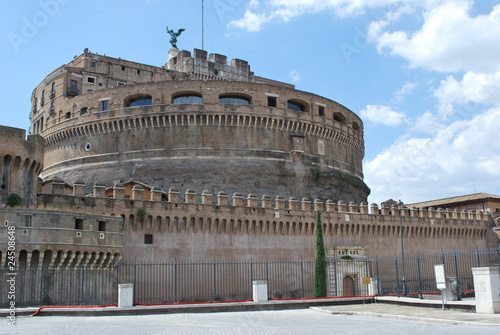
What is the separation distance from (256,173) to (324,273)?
1019 cm

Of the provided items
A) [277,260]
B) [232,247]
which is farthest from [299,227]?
[232,247]

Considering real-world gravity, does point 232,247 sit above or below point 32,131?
below

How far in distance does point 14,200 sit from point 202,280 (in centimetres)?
1105

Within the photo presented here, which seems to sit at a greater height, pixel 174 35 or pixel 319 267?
pixel 174 35

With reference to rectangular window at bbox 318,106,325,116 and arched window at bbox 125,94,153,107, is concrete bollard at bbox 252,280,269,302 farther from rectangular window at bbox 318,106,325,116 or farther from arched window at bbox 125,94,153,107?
rectangular window at bbox 318,106,325,116

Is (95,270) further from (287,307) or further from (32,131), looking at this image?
(32,131)

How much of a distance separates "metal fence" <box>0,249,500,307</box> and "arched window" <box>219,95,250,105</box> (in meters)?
14.3

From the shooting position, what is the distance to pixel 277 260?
3325 cm

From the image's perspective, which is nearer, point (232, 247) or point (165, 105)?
Answer: point (232, 247)

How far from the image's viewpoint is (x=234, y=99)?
140 ft

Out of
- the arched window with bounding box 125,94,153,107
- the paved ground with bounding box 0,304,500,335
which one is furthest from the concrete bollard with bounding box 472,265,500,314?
the arched window with bounding box 125,94,153,107
